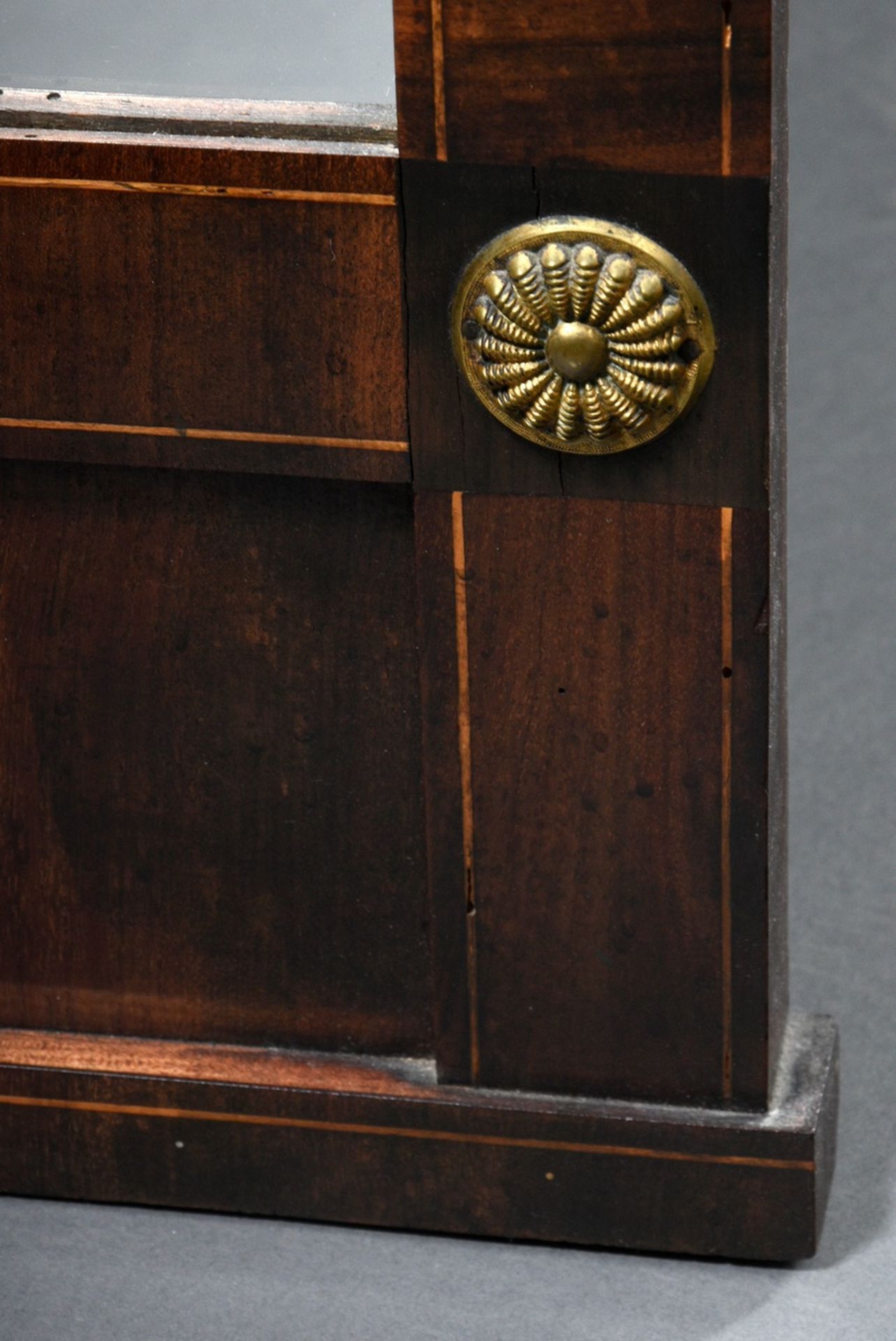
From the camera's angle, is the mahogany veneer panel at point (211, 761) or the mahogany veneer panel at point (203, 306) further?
the mahogany veneer panel at point (211, 761)

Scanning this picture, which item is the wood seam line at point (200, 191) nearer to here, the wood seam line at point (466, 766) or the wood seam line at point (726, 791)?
the wood seam line at point (466, 766)

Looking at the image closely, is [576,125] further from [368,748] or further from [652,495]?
[368,748]

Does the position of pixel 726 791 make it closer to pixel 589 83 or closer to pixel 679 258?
pixel 679 258

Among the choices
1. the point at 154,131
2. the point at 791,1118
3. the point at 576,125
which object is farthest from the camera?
the point at 791,1118

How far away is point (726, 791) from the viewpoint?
172 centimetres

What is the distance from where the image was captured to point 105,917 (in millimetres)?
1898

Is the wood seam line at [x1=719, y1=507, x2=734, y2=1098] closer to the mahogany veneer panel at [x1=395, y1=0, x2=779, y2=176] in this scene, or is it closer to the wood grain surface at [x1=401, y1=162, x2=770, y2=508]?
the wood grain surface at [x1=401, y1=162, x2=770, y2=508]

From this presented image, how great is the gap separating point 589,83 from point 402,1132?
754mm

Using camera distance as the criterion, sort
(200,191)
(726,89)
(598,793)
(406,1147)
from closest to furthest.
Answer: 1. (726,89)
2. (200,191)
3. (598,793)
4. (406,1147)

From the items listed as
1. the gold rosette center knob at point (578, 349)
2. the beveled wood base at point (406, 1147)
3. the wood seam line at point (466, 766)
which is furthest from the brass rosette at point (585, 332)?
the beveled wood base at point (406, 1147)

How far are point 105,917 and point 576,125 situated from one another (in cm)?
69

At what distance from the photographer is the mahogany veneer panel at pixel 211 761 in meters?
1.77

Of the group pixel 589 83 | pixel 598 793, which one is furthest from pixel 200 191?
pixel 598 793

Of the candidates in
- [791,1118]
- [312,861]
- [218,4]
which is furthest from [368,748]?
[218,4]
